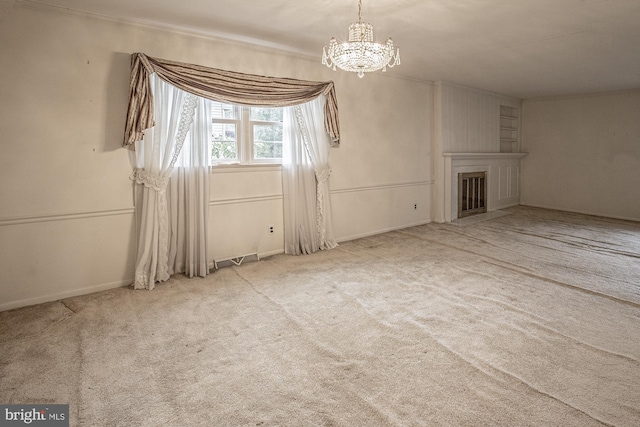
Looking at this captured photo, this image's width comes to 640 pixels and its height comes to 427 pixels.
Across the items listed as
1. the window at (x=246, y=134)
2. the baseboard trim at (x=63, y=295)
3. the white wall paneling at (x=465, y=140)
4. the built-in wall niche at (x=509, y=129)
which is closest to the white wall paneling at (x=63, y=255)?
the baseboard trim at (x=63, y=295)

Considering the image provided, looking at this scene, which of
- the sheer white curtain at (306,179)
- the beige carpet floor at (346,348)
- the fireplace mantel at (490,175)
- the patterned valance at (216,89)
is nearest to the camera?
the beige carpet floor at (346,348)

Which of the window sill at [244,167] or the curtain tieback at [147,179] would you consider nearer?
the curtain tieback at [147,179]

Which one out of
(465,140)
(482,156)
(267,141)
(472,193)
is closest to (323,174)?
(267,141)

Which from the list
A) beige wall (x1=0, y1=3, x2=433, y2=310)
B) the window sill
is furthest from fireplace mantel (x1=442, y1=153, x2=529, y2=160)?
beige wall (x1=0, y1=3, x2=433, y2=310)

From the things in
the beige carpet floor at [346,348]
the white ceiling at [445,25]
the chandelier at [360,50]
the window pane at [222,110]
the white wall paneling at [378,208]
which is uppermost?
the white ceiling at [445,25]

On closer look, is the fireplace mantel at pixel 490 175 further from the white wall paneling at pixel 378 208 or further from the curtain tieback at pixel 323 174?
the curtain tieback at pixel 323 174

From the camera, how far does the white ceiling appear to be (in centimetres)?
321

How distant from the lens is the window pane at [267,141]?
14.9 feet

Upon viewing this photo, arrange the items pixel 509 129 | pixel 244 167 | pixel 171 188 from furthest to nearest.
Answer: pixel 509 129 → pixel 244 167 → pixel 171 188

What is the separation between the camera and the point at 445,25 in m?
3.71

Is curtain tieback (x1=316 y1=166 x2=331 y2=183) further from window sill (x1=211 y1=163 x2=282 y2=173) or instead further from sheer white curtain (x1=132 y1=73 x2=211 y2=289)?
sheer white curtain (x1=132 y1=73 x2=211 y2=289)

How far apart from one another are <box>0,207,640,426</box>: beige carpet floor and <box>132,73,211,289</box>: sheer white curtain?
268 millimetres

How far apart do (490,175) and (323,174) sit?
4.73 meters

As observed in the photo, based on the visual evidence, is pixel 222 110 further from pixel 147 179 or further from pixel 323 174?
pixel 323 174
